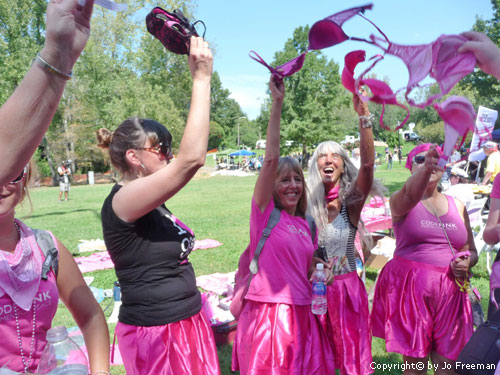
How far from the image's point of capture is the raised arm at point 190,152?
1.60 m

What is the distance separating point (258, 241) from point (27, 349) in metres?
1.55

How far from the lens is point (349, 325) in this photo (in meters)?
2.99

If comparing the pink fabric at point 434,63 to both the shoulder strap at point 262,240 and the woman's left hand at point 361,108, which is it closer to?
the woman's left hand at point 361,108

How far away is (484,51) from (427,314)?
2.24 m

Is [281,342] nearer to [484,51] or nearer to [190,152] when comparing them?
[190,152]

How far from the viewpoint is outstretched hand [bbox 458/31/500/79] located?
143 centimetres

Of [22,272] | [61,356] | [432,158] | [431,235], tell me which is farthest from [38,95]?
[431,235]

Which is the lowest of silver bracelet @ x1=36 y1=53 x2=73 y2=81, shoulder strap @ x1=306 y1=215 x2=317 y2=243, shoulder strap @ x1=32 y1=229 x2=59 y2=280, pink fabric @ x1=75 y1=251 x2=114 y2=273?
pink fabric @ x1=75 y1=251 x2=114 y2=273

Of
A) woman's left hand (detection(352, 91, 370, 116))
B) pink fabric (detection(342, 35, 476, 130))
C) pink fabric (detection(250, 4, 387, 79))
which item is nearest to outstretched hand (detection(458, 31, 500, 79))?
pink fabric (detection(342, 35, 476, 130))

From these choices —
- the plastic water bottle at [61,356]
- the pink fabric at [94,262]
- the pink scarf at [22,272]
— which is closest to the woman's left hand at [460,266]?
the plastic water bottle at [61,356]

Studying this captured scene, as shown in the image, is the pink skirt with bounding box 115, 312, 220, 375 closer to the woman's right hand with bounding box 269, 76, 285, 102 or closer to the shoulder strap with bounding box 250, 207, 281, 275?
the shoulder strap with bounding box 250, 207, 281, 275

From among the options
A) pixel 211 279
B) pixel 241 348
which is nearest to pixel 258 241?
pixel 241 348

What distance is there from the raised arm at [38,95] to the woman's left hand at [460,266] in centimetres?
310

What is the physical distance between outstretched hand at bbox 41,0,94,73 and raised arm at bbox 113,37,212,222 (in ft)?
2.41
